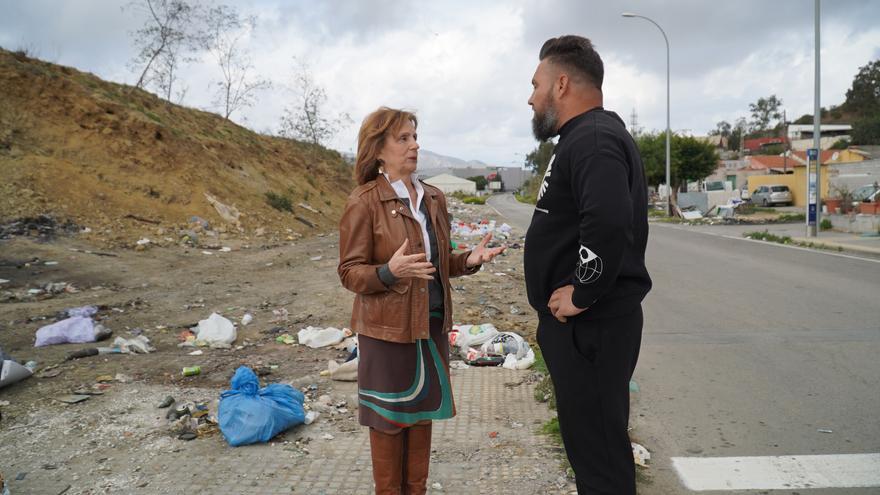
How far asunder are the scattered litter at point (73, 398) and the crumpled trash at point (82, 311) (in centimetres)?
288

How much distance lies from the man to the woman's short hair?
73 cm

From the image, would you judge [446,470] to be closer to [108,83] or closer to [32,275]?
[32,275]

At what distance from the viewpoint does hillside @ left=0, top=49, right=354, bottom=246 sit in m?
13.8

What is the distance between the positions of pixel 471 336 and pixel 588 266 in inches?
172

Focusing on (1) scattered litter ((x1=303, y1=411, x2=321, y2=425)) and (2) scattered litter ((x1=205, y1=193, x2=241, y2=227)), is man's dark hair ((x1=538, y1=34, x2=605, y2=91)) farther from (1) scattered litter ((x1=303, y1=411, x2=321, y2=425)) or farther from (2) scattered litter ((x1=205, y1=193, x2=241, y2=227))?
(2) scattered litter ((x1=205, y1=193, x2=241, y2=227))

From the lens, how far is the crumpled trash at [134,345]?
21.3 feet

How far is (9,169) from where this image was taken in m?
13.9

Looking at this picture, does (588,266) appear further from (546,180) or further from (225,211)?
(225,211)

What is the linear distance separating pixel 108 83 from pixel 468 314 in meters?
18.4

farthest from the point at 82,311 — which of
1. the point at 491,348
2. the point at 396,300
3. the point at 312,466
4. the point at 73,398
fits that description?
the point at 396,300

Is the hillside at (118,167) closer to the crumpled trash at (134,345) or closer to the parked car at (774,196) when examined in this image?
the crumpled trash at (134,345)

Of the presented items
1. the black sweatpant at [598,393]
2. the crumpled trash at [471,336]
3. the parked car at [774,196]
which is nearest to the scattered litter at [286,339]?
the crumpled trash at [471,336]

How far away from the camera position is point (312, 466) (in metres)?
3.80

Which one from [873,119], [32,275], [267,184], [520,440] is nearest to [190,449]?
[520,440]
